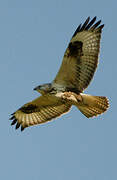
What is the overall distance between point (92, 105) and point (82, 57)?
1189 millimetres

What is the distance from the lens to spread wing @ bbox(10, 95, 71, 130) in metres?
11.8

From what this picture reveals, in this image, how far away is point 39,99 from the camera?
456 inches

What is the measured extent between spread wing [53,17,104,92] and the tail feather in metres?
0.29

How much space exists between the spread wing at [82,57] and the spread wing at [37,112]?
3.11 ft

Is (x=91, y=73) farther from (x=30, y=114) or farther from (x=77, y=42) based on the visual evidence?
(x=30, y=114)

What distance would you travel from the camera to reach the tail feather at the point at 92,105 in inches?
424

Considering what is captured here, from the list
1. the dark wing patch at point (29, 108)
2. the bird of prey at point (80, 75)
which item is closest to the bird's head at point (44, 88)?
the bird of prey at point (80, 75)

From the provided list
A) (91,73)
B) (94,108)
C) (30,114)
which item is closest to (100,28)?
(91,73)

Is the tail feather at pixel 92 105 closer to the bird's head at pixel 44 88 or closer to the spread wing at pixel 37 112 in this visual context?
the spread wing at pixel 37 112

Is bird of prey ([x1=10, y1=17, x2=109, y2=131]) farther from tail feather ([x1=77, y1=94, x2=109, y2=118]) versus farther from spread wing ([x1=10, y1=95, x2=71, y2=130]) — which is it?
spread wing ([x1=10, y1=95, x2=71, y2=130])

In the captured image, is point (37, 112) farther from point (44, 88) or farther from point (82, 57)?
point (82, 57)

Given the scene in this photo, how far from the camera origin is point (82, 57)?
36.1 feet

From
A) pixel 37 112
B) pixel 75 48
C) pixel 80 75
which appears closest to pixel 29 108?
pixel 37 112

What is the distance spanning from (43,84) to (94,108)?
142 cm
